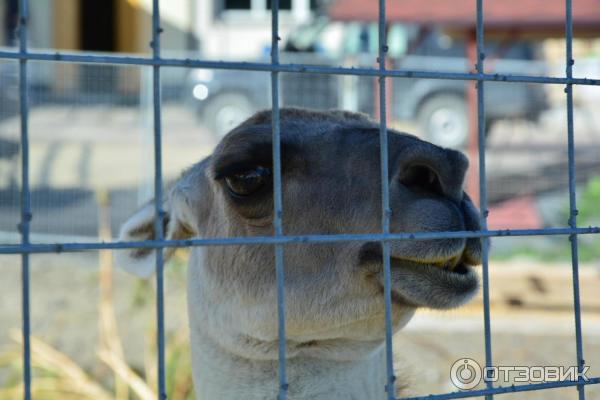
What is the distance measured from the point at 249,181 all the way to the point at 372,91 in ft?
24.9

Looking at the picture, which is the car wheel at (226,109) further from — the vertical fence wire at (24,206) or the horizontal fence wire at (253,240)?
the vertical fence wire at (24,206)

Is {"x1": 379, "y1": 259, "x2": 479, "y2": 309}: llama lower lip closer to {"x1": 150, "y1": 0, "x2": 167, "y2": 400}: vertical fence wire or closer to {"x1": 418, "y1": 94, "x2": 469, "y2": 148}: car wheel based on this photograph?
{"x1": 150, "y1": 0, "x2": 167, "y2": 400}: vertical fence wire

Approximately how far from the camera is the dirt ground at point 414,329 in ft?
21.5

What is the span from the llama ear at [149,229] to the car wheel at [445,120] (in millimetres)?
8997

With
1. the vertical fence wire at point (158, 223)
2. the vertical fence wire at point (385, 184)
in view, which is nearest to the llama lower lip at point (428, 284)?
the vertical fence wire at point (385, 184)

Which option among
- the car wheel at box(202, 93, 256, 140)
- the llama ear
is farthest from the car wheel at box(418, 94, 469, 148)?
the llama ear

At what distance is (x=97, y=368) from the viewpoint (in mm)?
6570

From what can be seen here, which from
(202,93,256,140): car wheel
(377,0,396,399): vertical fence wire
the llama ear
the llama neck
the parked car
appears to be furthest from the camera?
(202,93,256,140): car wheel

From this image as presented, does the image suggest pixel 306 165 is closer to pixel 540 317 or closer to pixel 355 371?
pixel 355 371

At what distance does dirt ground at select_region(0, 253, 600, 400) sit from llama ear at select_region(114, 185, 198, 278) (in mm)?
3090

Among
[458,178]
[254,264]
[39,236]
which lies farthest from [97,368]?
[458,178]

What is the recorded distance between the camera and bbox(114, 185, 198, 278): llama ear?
3055 millimetres

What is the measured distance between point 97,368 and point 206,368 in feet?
13.4

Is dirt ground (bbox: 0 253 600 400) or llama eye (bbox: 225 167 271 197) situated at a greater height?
llama eye (bbox: 225 167 271 197)
